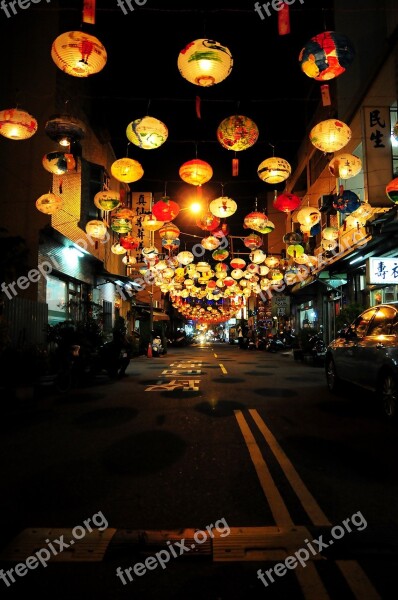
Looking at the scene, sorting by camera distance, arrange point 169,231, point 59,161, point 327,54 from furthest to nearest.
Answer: point 169,231 < point 59,161 < point 327,54

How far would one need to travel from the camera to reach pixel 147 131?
9625 mm

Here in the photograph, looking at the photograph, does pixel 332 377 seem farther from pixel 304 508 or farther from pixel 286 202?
pixel 304 508

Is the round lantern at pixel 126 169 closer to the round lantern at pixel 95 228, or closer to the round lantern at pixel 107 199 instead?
the round lantern at pixel 107 199

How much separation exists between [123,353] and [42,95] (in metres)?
10.1

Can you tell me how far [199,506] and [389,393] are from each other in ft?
15.3

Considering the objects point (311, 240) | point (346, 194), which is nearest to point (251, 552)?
point (346, 194)

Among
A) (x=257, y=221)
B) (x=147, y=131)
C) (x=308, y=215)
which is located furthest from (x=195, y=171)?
(x=308, y=215)

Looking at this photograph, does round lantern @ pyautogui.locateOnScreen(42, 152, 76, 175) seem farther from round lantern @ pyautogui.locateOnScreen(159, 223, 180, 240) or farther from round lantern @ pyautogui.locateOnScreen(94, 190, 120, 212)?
round lantern @ pyautogui.locateOnScreen(159, 223, 180, 240)

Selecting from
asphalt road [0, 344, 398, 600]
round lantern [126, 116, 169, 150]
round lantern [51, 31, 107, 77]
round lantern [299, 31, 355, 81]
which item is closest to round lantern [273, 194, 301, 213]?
round lantern [126, 116, 169, 150]

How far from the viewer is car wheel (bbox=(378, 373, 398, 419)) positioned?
6.80 meters

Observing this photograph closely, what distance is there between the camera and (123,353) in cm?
1378

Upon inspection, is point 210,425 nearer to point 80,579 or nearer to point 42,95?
point 80,579

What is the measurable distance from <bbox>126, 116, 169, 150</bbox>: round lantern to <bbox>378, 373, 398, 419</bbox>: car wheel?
7.39m

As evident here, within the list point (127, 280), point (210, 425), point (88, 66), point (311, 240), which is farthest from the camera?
point (311, 240)
